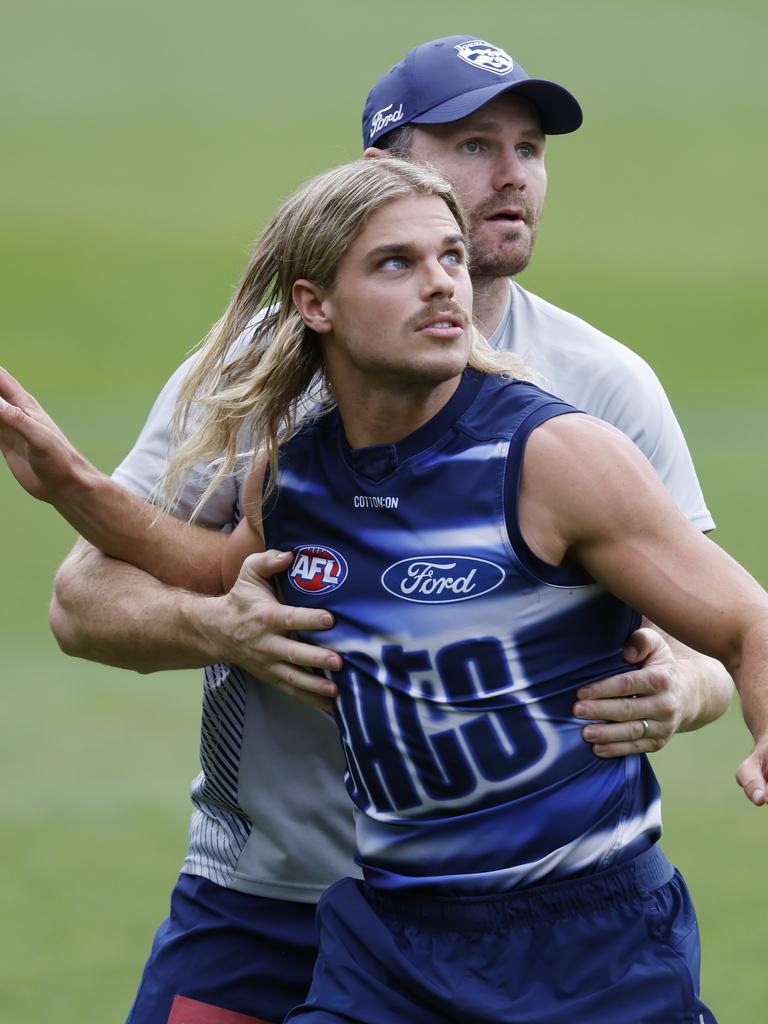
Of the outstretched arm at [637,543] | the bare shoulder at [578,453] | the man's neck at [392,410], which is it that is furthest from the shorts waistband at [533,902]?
the man's neck at [392,410]

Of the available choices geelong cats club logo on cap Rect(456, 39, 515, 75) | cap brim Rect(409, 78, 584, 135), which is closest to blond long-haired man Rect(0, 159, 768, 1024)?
cap brim Rect(409, 78, 584, 135)

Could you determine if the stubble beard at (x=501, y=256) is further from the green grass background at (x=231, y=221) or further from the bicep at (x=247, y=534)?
the green grass background at (x=231, y=221)

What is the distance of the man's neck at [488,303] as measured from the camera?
11.6 feet

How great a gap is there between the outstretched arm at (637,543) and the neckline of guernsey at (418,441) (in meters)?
0.20

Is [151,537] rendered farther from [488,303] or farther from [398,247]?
[398,247]

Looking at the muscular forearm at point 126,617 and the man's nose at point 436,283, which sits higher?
the man's nose at point 436,283

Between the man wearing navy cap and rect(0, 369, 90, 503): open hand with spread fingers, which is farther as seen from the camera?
the man wearing navy cap

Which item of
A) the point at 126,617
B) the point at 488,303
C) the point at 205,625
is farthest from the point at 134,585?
the point at 488,303

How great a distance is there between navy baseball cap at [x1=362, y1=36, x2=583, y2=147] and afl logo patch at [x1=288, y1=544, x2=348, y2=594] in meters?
1.08

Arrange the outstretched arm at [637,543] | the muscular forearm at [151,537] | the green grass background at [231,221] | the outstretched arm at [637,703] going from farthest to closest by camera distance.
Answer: the green grass background at [231,221], the muscular forearm at [151,537], the outstretched arm at [637,703], the outstretched arm at [637,543]

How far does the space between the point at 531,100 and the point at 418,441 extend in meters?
1.17

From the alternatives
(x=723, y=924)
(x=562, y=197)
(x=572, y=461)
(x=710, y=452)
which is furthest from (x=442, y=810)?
(x=562, y=197)

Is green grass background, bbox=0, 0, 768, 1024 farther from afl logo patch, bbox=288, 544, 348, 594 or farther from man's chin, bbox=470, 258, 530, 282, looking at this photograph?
afl logo patch, bbox=288, 544, 348, 594

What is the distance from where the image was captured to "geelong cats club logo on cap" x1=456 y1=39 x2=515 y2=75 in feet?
12.0
